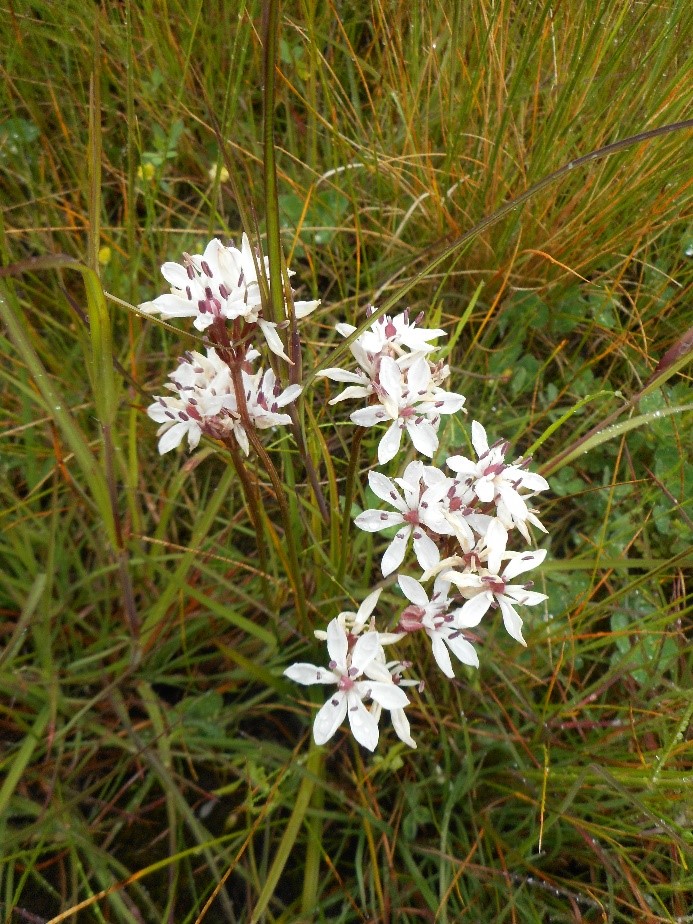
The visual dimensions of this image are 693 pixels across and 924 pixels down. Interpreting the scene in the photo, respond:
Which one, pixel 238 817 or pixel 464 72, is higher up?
pixel 464 72

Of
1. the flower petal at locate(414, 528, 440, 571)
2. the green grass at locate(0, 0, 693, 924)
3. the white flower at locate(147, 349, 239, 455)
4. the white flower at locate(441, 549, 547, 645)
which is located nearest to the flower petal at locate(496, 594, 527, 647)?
the white flower at locate(441, 549, 547, 645)

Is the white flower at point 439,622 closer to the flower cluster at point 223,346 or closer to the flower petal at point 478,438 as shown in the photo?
the flower petal at point 478,438

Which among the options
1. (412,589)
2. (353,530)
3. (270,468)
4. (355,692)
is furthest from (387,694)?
(353,530)

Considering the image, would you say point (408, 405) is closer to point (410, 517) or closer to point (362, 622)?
point (410, 517)

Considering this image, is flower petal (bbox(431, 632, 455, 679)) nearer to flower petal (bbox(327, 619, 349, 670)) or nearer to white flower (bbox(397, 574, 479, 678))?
white flower (bbox(397, 574, 479, 678))

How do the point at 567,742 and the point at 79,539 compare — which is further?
the point at 79,539

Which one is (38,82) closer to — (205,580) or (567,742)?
(205,580)

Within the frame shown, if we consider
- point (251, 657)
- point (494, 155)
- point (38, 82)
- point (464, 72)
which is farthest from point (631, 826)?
point (38, 82)

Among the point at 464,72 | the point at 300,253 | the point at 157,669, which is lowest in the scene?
the point at 157,669
